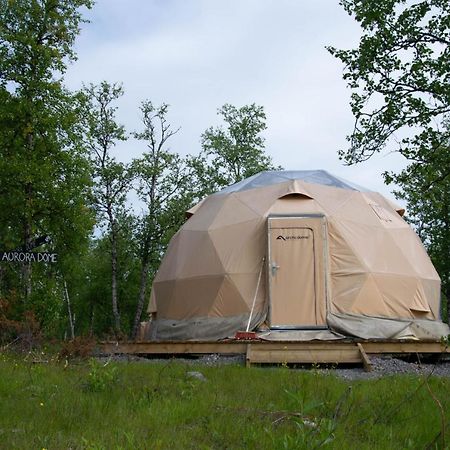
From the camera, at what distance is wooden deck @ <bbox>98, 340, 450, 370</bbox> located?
841cm

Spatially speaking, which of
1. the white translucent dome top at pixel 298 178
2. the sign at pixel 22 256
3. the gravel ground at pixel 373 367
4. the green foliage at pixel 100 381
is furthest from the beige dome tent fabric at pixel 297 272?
the green foliage at pixel 100 381

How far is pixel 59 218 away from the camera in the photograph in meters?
14.3

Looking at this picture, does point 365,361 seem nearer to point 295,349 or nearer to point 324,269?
point 295,349

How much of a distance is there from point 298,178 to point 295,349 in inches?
214

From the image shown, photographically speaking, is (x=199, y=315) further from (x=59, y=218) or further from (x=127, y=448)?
(x=127, y=448)

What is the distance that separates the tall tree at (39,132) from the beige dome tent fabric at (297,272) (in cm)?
326

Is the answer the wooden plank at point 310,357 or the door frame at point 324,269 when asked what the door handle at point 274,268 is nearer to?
the door frame at point 324,269

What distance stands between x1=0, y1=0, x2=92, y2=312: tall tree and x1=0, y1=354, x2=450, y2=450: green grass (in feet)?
25.9

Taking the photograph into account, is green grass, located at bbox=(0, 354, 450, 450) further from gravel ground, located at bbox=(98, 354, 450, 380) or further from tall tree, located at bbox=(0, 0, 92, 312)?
tall tree, located at bbox=(0, 0, 92, 312)

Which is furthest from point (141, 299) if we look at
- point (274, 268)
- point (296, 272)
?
point (296, 272)

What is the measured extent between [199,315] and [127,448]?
8.36 metres

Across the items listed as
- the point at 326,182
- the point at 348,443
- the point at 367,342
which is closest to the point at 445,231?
the point at 326,182

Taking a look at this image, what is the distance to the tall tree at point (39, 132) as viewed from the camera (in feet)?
45.2

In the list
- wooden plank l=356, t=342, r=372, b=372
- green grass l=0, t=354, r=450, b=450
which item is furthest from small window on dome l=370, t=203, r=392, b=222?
green grass l=0, t=354, r=450, b=450
